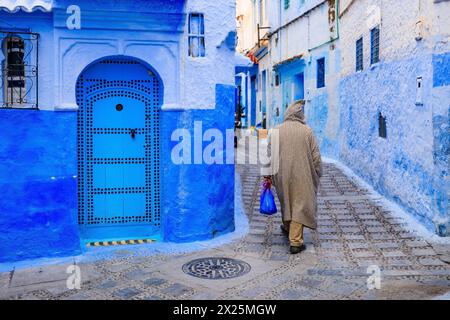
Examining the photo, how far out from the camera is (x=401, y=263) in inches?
217

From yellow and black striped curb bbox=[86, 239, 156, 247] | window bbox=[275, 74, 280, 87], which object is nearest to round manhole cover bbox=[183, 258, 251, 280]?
yellow and black striped curb bbox=[86, 239, 156, 247]

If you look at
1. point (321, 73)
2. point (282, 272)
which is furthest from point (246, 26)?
Answer: point (282, 272)

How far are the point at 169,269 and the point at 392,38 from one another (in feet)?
18.3

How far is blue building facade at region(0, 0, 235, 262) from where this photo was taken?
562cm

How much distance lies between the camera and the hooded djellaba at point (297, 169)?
235 inches

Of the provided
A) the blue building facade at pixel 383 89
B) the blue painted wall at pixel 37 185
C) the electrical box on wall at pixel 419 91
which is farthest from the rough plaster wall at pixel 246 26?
the blue painted wall at pixel 37 185

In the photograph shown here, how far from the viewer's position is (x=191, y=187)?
20.9 ft

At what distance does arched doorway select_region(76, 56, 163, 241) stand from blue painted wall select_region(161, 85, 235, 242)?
0.23 meters

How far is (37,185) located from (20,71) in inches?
53.9

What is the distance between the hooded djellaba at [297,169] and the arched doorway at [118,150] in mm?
1714

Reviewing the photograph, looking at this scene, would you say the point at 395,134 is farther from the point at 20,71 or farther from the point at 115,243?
the point at 20,71

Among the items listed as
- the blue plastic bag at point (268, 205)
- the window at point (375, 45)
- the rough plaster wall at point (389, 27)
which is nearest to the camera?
the blue plastic bag at point (268, 205)

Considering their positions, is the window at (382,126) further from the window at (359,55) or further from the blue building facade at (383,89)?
the window at (359,55)

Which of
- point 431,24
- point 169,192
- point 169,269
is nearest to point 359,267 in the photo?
point 169,269
